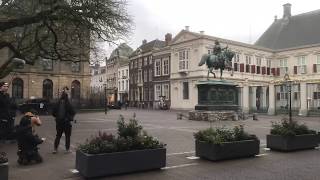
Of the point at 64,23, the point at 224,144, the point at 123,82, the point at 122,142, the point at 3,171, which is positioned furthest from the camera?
the point at 123,82

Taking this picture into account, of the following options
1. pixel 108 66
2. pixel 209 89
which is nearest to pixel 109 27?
pixel 209 89

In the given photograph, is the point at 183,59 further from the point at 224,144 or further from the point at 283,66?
the point at 224,144

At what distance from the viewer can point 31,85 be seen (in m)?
53.2

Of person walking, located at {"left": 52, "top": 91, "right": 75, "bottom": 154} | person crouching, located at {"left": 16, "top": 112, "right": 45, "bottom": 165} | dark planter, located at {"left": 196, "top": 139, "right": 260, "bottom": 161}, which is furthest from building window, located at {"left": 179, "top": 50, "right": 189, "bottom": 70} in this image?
person crouching, located at {"left": 16, "top": 112, "right": 45, "bottom": 165}

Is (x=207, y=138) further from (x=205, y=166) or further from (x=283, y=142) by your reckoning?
(x=283, y=142)

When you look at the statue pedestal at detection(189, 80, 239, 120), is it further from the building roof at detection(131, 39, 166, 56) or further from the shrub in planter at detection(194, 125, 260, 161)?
the building roof at detection(131, 39, 166, 56)

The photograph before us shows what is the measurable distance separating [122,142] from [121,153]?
24 cm

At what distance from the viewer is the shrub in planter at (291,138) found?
1111 centimetres

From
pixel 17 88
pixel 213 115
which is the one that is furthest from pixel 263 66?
pixel 17 88

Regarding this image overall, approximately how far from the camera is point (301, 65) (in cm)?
5241

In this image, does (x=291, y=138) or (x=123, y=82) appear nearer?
(x=291, y=138)

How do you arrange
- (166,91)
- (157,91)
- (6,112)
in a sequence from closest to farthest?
(6,112), (166,91), (157,91)

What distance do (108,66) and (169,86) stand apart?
44897 mm

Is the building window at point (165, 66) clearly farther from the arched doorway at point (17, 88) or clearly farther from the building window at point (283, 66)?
the arched doorway at point (17, 88)
